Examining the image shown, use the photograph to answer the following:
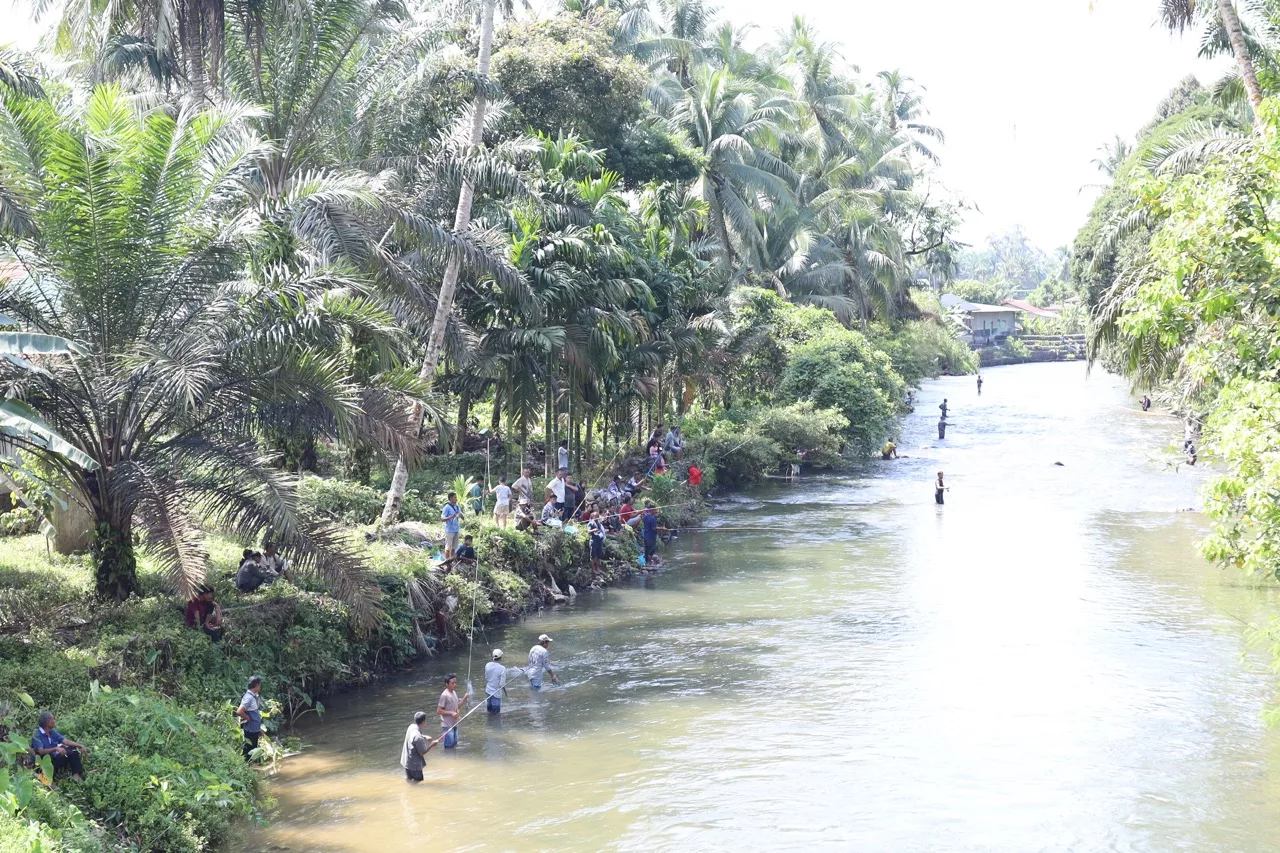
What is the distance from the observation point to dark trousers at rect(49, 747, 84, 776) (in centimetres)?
1035

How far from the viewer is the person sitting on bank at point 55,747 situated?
1021 cm

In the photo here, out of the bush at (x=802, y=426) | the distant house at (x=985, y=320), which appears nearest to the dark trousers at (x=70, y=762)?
the bush at (x=802, y=426)

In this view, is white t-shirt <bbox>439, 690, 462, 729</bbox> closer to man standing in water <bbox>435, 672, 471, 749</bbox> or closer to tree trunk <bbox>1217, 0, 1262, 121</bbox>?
man standing in water <bbox>435, 672, 471, 749</bbox>

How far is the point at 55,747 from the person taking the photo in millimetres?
10305

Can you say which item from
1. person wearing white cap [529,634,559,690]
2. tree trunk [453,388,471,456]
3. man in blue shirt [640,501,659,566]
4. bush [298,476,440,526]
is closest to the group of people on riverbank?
person wearing white cap [529,634,559,690]

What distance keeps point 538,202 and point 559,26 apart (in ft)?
35.3

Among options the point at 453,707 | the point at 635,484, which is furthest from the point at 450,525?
the point at 635,484

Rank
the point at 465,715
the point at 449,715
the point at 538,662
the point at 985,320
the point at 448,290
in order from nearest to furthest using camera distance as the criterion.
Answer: the point at 449,715 < the point at 465,715 < the point at 538,662 < the point at 448,290 < the point at 985,320

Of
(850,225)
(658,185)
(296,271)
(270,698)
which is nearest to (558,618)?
(270,698)

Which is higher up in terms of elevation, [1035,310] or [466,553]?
[1035,310]

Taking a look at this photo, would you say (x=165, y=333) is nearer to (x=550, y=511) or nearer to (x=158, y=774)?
(x=158, y=774)

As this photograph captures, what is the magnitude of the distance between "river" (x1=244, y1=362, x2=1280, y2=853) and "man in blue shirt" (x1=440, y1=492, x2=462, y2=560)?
1611mm

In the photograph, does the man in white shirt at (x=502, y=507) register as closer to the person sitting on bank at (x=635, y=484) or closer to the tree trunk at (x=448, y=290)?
the tree trunk at (x=448, y=290)

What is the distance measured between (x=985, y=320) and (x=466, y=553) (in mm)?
97159
